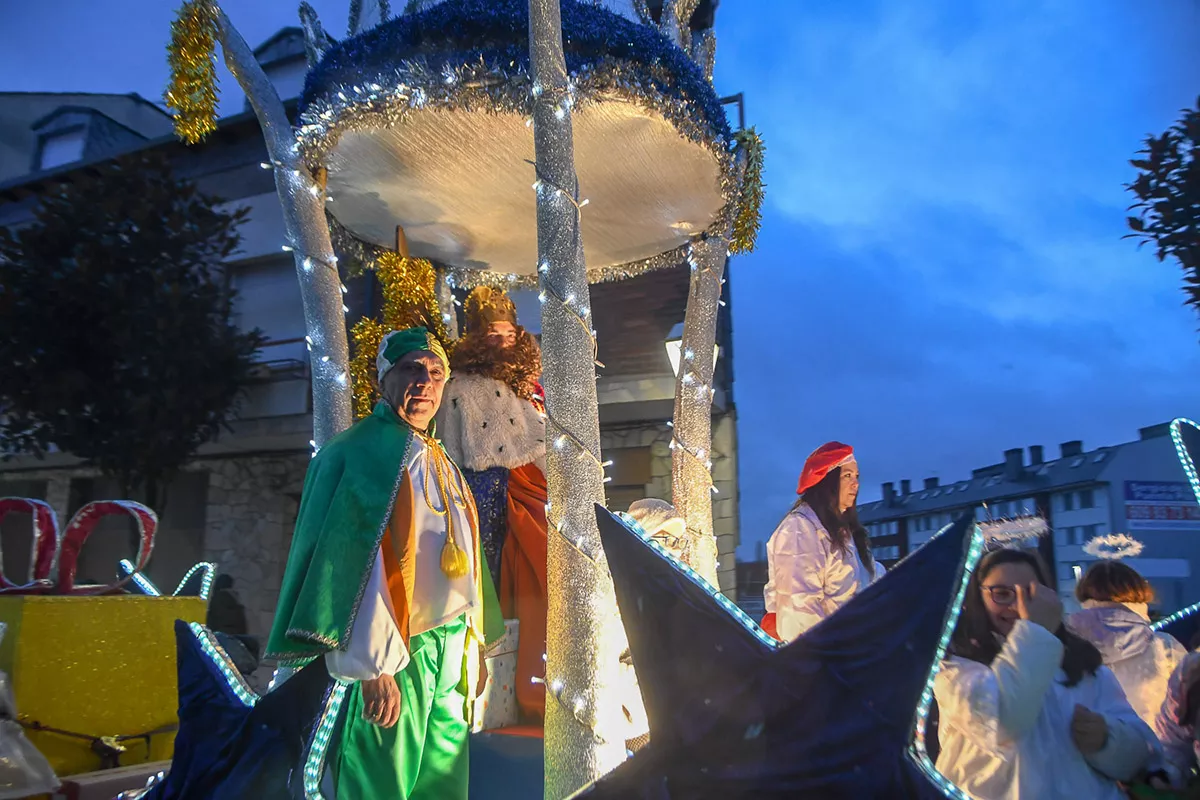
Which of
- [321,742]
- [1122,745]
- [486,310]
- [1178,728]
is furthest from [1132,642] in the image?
[486,310]

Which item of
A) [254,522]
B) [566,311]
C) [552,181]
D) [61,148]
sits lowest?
[254,522]

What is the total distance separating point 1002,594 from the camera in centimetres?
216

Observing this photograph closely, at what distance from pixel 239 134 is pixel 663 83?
9579mm

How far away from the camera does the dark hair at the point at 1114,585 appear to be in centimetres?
312

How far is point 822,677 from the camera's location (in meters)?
1.24

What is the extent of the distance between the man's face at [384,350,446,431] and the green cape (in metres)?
0.15

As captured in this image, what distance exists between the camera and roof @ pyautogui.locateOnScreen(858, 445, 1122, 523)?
13.5 feet

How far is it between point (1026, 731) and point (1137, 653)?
113 centimetres

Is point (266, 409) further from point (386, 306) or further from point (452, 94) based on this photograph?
point (452, 94)

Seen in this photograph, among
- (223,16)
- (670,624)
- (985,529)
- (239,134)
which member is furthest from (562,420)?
(239,134)

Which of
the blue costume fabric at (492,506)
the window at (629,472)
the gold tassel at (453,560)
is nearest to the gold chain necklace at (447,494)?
the gold tassel at (453,560)

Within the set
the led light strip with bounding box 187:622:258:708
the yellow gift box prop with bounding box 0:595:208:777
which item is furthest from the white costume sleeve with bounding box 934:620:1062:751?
the yellow gift box prop with bounding box 0:595:208:777

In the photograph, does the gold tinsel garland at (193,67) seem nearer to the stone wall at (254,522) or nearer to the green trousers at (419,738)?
the green trousers at (419,738)

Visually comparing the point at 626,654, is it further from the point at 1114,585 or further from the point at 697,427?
the point at 1114,585
